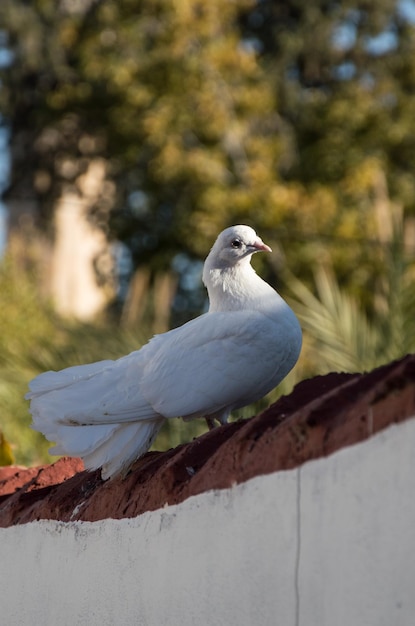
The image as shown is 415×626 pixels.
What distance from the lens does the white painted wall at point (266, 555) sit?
2.44 m

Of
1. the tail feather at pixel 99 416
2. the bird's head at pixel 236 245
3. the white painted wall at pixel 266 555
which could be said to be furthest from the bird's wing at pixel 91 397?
A: the bird's head at pixel 236 245

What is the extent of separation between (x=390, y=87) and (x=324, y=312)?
14.5 meters

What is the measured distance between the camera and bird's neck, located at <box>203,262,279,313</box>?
405 cm

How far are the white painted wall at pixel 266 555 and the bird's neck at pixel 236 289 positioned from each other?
0.83 m

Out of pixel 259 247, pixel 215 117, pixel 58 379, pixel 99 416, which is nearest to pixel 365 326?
pixel 259 247

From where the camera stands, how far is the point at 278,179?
19.7 m

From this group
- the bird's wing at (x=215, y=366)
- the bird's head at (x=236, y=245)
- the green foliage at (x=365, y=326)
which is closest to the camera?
the bird's wing at (x=215, y=366)

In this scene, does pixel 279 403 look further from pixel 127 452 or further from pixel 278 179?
pixel 278 179

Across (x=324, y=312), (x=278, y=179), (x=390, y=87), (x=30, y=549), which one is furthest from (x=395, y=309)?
(x=390, y=87)

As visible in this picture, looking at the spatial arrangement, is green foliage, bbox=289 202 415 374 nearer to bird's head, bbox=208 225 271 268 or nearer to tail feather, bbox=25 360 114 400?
bird's head, bbox=208 225 271 268

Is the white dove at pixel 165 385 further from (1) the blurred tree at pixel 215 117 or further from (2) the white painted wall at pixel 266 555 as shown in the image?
(1) the blurred tree at pixel 215 117

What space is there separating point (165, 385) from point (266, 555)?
1.04 m

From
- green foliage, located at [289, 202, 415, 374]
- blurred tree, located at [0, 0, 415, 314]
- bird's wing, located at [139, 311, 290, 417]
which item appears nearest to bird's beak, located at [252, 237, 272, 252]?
bird's wing, located at [139, 311, 290, 417]

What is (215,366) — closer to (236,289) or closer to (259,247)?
(236,289)
